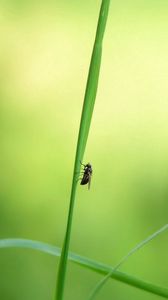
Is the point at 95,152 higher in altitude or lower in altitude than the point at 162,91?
lower

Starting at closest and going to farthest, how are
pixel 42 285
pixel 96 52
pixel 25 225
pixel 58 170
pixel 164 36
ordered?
pixel 96 52 < pixel 42 285 < pixel 25 225 < pixel 58 170 < pixel 164 36

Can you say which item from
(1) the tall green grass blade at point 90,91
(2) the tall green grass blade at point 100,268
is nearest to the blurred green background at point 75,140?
(2) the tall green grass blade at point 100,268

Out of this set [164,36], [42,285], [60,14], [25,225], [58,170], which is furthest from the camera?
[60,14]

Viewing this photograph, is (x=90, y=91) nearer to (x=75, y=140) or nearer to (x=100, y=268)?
(x=100, y=268)

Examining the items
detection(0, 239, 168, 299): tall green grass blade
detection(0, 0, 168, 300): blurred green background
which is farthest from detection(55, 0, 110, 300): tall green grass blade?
detection(0, 0, 168, 300): blurred green background

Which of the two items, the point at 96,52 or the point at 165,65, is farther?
the point at 165,65

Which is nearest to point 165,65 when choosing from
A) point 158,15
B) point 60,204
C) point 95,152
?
→ point 158,15

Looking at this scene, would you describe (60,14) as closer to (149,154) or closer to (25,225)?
(149,154)

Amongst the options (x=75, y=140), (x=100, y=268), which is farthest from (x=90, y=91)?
(x=75, y=140)

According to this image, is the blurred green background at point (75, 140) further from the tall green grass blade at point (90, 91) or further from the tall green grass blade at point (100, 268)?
the tall green grass blade at point (90, 91)
